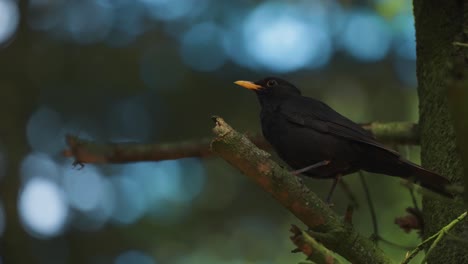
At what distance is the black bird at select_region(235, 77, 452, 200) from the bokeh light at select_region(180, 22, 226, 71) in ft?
13.0

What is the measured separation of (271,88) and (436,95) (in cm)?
186

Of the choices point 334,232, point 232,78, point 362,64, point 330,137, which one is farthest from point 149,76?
point 334,232

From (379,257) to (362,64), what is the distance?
255 inches

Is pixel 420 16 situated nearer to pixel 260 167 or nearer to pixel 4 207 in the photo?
pixel 260 167

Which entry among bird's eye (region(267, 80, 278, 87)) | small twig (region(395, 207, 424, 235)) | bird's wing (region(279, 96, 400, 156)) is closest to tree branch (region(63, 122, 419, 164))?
bird's wing (region(279, 96, 400, 156))

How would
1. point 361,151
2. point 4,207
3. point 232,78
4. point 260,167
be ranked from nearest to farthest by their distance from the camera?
point 260,167 → point 361,151 → point 4,207 → point 232,78

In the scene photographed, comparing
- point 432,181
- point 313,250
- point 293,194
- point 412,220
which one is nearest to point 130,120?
point 412,220

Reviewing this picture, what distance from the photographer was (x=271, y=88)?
18.6 feet

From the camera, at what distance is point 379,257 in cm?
310

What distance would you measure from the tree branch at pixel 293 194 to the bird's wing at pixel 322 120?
1326 mm

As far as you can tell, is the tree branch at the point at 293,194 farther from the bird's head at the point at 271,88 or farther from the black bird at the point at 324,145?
the bird's head at the point at 271,88

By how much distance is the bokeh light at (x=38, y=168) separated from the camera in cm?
843

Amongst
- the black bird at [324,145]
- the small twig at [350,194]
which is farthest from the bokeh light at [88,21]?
the small twig at [350,194]

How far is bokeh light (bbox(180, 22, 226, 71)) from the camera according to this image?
29.3 feet
